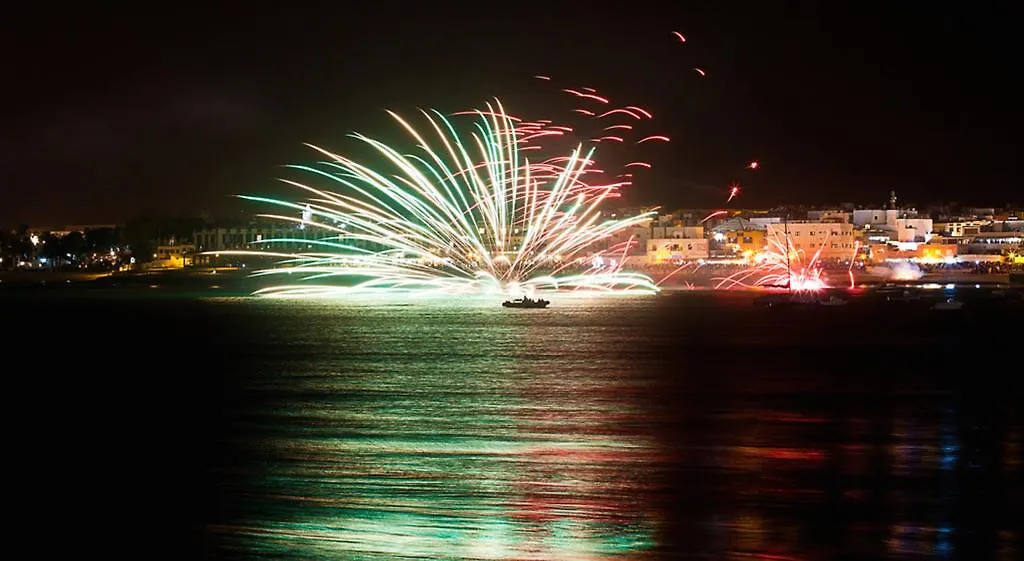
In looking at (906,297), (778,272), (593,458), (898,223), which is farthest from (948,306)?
(898,223)

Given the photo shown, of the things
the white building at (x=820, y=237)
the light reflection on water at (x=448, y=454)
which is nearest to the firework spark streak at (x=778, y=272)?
the white building at (x=820, y=237)

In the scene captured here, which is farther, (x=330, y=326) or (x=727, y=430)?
(x=330, y=326)

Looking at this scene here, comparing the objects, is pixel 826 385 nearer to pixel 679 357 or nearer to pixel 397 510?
pixel 679 357

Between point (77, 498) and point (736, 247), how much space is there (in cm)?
8046

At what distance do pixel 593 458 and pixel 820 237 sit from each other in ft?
255

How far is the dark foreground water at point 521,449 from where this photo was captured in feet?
31.8

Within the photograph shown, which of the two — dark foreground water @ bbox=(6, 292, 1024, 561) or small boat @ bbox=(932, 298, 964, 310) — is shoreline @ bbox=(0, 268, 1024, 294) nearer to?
small boat @ bbox=(932, 298, 964, 310)

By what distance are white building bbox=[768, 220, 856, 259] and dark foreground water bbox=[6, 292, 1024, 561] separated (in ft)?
184

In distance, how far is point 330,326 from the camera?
3972cm

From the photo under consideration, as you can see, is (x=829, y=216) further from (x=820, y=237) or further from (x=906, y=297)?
(x=906, y=297)

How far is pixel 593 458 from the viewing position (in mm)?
13383

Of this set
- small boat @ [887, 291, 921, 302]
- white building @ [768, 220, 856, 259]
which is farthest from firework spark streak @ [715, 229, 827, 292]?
small boat @ [887, 291, 921, 302]

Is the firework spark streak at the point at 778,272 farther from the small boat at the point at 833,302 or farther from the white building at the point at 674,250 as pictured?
the small boat at the point at 833,302

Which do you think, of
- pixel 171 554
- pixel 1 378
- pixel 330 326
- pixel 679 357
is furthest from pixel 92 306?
pixel 171 554
